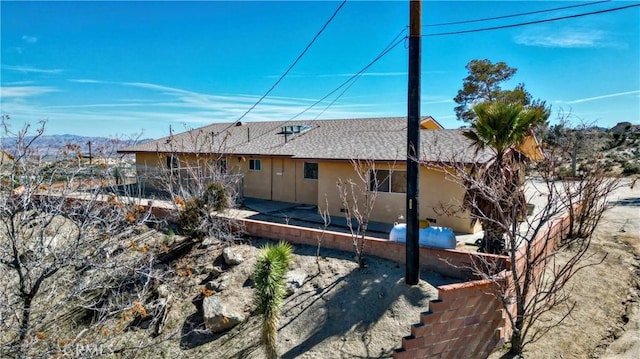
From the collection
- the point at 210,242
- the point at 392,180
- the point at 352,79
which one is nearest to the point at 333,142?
the point at 352,79

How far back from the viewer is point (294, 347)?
23.2 feet

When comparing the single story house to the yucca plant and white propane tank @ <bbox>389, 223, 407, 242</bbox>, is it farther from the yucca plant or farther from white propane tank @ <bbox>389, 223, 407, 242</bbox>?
the yucca plant

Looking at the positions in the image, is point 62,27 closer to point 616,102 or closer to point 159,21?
point 159,21

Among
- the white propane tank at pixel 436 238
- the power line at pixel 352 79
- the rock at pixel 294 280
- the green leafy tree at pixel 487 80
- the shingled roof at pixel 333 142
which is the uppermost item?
the green leafy tree at pixel 487 80

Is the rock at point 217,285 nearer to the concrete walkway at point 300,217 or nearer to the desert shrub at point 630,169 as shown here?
the concrete walkway at point 300,217

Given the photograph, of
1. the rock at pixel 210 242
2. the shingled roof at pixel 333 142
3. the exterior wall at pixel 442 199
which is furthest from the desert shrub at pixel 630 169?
the rock at pixel 210 242

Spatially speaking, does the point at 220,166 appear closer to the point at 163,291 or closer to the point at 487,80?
the point at 163,291

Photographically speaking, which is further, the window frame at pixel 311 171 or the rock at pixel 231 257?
the window frame at pixel 311 171

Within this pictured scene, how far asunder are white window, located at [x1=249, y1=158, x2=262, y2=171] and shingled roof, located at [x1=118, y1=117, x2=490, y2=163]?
58cm

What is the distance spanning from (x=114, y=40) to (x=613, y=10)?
17860mm

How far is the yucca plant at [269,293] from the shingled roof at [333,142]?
675cm

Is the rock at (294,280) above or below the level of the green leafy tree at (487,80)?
below

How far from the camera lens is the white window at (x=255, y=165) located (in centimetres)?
2091

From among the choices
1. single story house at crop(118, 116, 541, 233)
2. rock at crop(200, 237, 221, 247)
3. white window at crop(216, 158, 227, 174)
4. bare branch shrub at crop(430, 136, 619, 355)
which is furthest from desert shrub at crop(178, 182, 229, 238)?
bare branch shrub at crop(430, 136, 619, 355)
